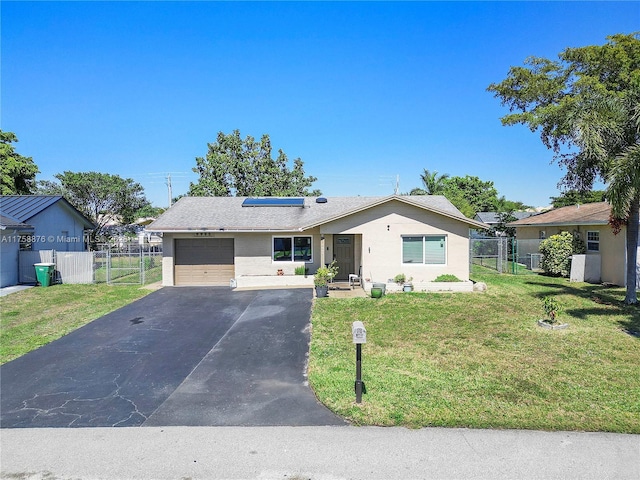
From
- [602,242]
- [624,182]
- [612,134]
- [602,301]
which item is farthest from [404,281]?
[602,242]

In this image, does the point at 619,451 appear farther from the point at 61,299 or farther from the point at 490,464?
the point at 61,299

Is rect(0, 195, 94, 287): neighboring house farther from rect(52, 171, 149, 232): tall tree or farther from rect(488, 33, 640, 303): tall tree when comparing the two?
rect(488, 33, 640, 303): tall tree

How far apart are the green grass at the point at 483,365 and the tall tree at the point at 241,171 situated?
26.6 meters

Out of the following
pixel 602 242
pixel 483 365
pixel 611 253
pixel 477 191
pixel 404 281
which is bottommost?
pixel 483 365

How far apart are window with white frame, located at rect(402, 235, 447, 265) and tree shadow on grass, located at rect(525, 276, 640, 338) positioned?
153 inches

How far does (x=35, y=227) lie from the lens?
780 inches

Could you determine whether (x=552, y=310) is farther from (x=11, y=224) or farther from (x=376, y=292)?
(x=11, y=224)

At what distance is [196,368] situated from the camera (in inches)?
298

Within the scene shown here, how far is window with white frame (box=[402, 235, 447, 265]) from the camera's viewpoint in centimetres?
1611

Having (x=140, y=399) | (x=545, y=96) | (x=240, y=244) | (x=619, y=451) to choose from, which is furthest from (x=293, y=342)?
(x=545, y=96)

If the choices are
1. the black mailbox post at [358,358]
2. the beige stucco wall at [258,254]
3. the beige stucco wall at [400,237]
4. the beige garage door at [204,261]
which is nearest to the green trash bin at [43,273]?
the beige garage door at [204,261]

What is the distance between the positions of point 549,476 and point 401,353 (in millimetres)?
4070

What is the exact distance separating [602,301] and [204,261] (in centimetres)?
1626

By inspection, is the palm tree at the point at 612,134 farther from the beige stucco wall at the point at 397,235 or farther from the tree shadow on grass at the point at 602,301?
the beige stucco wall at the point at 397,235
